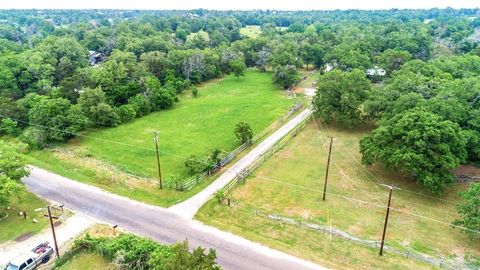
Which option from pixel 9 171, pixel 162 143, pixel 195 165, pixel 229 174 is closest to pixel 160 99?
pixel 162 143

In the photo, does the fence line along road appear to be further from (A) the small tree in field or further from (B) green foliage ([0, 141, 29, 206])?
(B) green foliage ([0, 141, 29, 206])

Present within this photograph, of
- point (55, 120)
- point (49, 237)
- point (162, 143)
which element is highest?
point (55, 120)

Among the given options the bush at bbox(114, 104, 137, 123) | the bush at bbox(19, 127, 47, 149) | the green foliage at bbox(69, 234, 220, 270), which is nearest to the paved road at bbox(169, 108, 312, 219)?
the green foliage at bbox(69, 234, 220, 270)

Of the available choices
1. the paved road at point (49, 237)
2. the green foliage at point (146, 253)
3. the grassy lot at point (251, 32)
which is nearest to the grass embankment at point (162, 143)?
the paved road at point (49, 237)

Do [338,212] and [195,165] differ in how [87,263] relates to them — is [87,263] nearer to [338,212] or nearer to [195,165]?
[195,165]

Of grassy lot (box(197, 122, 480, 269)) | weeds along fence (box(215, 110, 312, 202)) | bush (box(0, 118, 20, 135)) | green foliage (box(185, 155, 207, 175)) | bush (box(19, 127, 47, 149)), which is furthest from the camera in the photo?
bush (box(0, 118, 20, 135))
